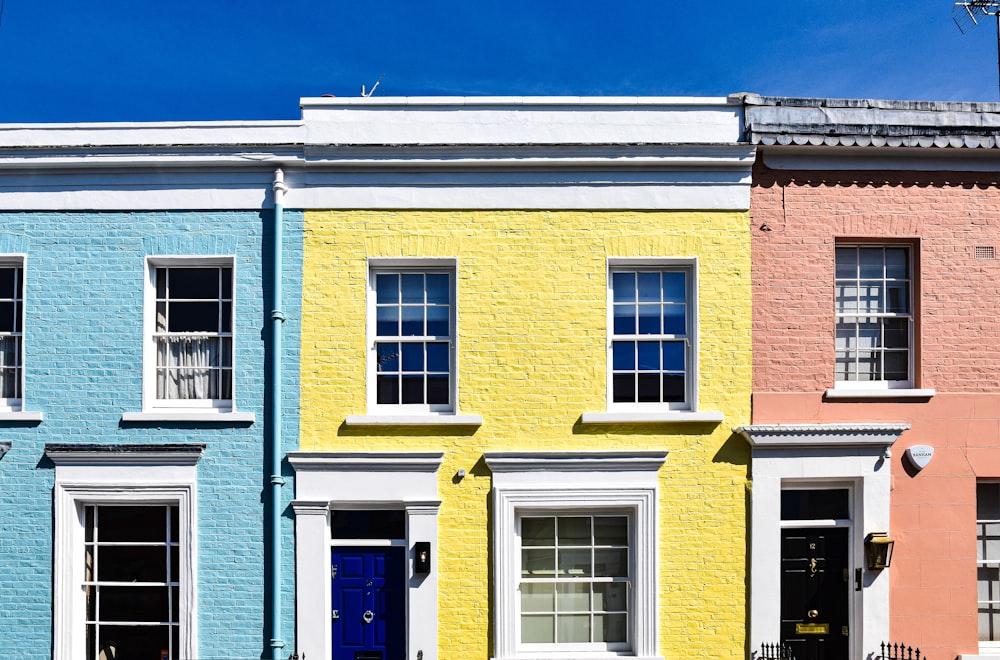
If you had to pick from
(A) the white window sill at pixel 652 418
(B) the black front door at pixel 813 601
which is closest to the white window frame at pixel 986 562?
(B) the black front door at pixel 813 601

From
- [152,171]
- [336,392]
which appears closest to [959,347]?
[336,392]

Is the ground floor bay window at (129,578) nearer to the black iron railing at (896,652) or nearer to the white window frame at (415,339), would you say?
the white window frame at (415,339)

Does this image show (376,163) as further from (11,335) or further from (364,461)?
(11,335)

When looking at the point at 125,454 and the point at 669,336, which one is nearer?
the point at 125,454

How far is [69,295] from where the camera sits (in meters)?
8.98

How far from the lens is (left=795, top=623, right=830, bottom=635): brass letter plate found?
352 inches

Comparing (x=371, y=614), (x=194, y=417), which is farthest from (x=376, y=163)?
(x=371, y=614)

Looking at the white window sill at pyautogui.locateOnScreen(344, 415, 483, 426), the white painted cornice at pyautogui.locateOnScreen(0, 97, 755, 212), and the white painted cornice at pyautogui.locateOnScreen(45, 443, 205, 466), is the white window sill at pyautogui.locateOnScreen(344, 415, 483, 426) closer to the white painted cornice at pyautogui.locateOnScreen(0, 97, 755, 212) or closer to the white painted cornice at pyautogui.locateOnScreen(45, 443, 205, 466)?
the white painted cornice at pyautogui.locateOnScreen(45, 443, 205, 466)

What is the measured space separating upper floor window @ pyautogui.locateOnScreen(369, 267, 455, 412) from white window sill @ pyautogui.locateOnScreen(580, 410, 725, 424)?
5.81 feet

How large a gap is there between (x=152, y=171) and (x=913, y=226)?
9.41m

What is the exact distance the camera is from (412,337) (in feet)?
29.8

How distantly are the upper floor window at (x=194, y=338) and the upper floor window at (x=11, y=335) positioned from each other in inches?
65.7

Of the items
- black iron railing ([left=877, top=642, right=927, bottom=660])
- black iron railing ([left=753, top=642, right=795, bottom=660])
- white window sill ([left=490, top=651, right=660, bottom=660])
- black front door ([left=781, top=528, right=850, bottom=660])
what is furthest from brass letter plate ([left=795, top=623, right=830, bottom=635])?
white window sill ([left=490, top=651, right=660, bottom=660])

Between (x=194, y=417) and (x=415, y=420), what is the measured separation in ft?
8.64
